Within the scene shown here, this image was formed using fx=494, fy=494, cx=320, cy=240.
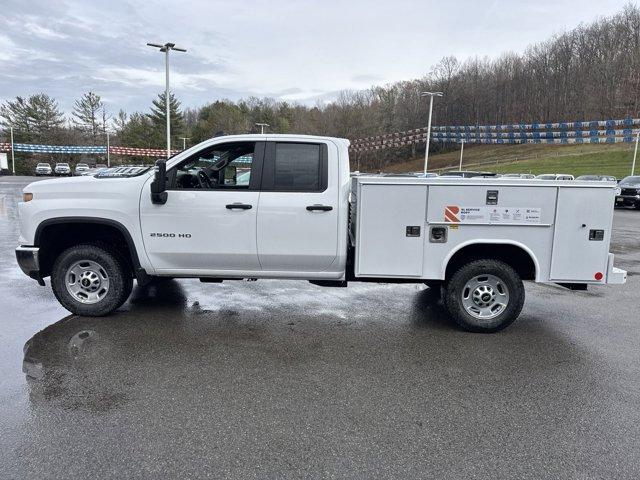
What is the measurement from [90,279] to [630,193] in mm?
26623

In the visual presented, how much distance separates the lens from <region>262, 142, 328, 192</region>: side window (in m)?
5.43

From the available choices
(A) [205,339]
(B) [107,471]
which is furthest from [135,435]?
(A) [205,339]

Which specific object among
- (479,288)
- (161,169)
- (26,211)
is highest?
(161,169)

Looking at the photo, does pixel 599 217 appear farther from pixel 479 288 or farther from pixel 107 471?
pixel 107 471

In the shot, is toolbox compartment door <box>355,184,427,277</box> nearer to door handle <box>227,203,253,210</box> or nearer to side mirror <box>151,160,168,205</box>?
door handle <box>227,203,253,210</box>

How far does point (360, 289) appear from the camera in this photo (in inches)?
300

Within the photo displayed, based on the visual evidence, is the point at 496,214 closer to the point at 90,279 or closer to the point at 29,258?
the point at 90,279

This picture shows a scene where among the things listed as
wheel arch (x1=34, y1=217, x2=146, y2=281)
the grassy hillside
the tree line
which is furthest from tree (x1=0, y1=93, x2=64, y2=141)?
wheel arch (x1=34, y1=217, x2=146, y2=281)

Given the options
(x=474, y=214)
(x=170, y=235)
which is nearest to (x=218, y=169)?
(x=170, y=235)

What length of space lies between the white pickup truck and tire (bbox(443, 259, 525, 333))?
1 cm

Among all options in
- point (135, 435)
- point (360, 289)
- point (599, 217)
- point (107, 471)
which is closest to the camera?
point (107, 471)

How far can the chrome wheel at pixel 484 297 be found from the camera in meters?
5.47

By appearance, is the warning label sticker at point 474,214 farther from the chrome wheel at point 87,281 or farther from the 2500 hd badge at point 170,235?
the chrome wheel at point 87,281

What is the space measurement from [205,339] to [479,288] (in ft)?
9.94
